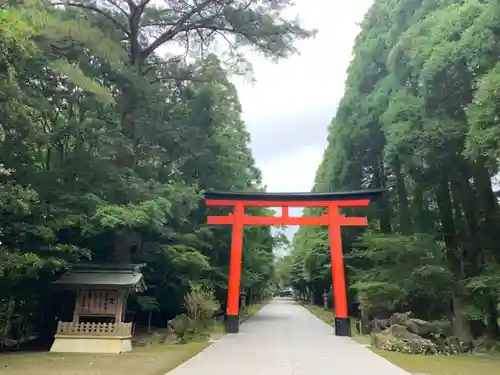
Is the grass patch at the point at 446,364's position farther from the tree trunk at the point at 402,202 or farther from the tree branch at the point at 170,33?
the tree branch at the point at 170,33

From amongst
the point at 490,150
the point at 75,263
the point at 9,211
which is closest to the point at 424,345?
the point at 490,150

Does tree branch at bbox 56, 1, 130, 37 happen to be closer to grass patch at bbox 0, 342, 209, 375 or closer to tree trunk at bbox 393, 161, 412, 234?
A: grass patch at bbox 0, 342, 209, 375

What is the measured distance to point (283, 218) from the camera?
18031mm

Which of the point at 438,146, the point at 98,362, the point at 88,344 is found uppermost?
the point at 438,146

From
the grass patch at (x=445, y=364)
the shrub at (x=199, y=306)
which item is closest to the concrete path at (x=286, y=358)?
→ the grass patch at (x=445, y=364)

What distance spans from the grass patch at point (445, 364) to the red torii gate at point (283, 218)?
578cm

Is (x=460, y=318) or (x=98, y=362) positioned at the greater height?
(x=460, y=318)

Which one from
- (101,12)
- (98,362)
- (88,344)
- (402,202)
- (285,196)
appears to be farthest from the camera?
(402,202)

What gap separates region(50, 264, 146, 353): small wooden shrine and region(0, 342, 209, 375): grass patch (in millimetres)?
587

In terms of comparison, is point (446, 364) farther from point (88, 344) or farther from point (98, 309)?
point (98, 309)

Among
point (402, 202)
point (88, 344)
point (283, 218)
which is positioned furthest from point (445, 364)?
point (402, 202)

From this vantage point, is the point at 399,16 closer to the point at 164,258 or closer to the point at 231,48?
the point at 231,48

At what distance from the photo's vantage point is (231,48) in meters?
17.3

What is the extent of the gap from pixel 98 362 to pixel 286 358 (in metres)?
4.01
